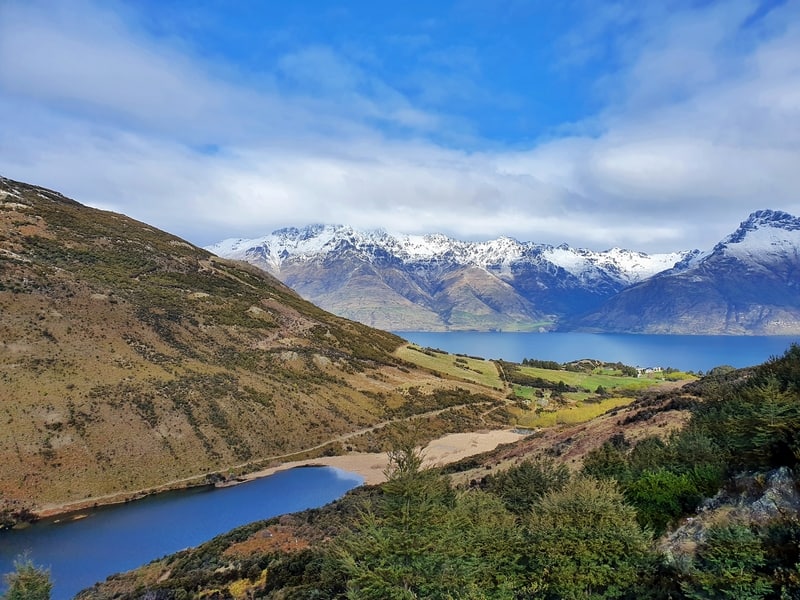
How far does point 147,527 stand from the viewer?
5478cm

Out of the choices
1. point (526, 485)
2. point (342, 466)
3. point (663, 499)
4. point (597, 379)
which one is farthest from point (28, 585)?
point (597, 379)

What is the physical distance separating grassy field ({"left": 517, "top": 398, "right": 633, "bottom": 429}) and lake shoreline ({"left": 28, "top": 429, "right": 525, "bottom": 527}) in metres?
7.13

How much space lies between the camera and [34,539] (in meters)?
50.5

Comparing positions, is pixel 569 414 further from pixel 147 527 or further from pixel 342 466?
pixel 147 527

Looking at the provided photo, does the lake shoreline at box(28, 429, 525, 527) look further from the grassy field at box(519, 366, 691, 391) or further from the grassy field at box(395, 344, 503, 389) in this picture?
the grassy field at box(519, 366, 691, 391)

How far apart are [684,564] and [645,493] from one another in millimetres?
8366

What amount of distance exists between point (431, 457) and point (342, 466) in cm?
1429

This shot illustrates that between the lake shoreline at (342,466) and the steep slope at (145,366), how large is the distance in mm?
1376

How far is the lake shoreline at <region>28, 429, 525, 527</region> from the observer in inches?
2251

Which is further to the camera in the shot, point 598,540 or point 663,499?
point 663,499

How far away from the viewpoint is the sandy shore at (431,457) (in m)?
74.4

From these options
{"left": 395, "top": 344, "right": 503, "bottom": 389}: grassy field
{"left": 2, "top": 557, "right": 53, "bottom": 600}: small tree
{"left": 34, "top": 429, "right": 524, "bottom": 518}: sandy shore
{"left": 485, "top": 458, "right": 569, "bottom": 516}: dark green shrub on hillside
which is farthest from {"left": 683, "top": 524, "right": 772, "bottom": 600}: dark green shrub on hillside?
{"left": 395, "top": 344, "right": 503, "bottom": 389}: grassy field

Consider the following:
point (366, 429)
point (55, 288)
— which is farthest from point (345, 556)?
point (55, 288)

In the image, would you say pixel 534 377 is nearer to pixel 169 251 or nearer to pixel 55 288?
pixel 169 251
